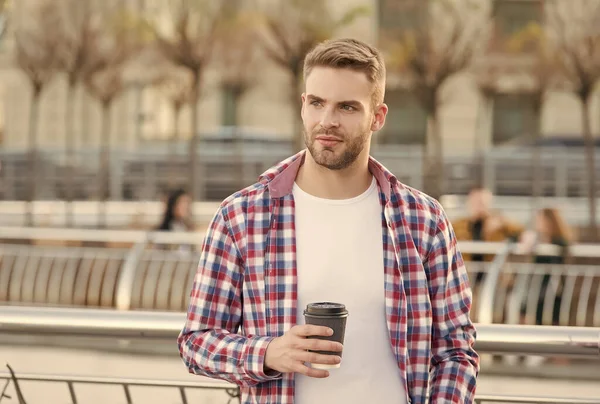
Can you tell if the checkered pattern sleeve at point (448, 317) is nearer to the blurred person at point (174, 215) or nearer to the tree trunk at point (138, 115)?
the blurred person at point (174, 215)

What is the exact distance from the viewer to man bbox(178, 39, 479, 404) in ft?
8.41

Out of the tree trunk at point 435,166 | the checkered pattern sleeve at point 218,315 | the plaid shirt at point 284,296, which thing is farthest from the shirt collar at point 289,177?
the tree trunk at point 435,166

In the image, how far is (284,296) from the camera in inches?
101

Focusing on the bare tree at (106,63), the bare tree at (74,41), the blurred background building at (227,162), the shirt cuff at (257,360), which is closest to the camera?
the shirt cuff at (257,360)

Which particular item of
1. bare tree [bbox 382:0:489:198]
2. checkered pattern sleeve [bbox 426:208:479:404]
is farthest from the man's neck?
bare tree [bbox 382:0:489:198]

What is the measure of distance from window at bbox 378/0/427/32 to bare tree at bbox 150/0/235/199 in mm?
3483

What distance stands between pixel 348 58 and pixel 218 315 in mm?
634

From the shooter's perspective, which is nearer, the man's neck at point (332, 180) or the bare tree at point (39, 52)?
the man's neck at point (332, 180)

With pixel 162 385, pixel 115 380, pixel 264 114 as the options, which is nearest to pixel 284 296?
pixel 162 385

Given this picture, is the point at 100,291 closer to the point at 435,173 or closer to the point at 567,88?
the point at 435,173

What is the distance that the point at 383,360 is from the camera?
2596mm

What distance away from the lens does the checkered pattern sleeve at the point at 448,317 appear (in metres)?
2.65

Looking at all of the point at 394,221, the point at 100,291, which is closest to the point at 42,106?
the point at 100,291

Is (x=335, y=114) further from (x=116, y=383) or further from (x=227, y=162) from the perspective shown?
(x=227, y=162)
